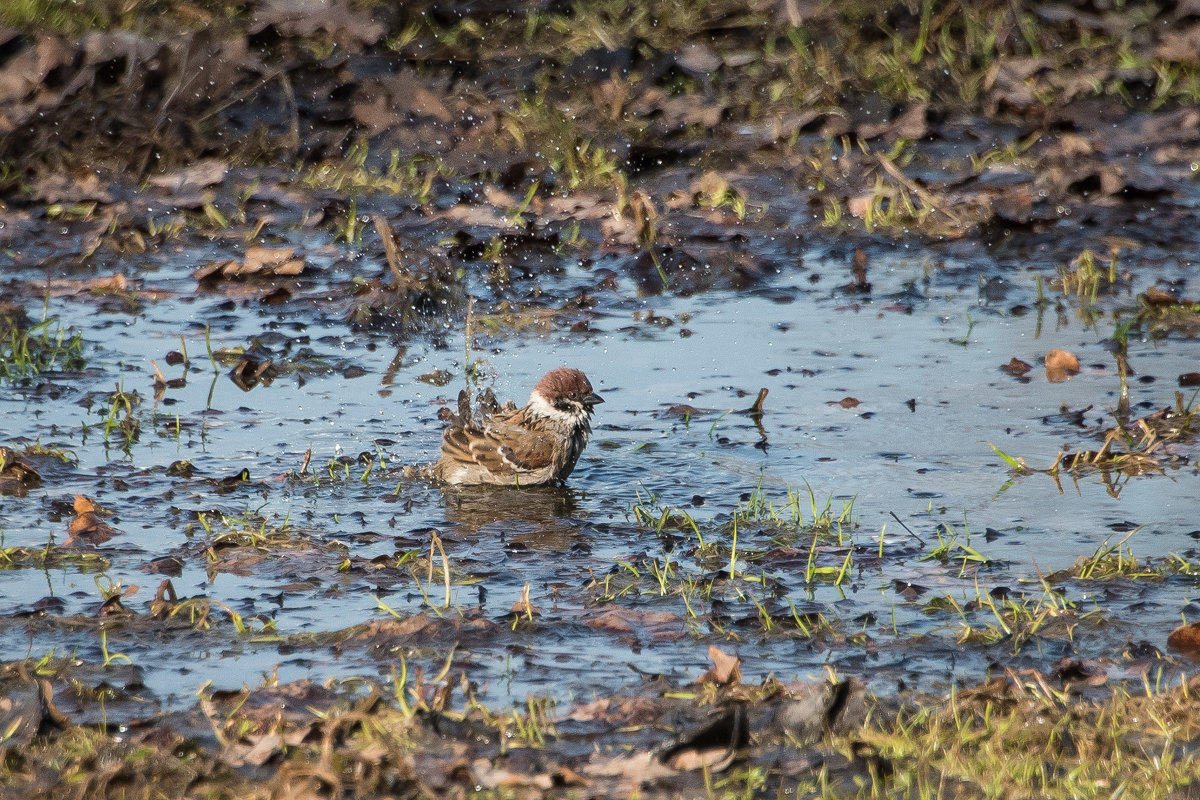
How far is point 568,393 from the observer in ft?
25.0

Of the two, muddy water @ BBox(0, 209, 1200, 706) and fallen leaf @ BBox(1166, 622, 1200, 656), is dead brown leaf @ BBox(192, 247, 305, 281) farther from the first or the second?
fallen leaf @ BBox(1166, 622, 1200, 656)

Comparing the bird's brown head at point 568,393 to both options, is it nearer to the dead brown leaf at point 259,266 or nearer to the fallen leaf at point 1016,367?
the fallen leaf at point 1016,367

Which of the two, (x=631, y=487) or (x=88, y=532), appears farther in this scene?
(x=631, y=487)

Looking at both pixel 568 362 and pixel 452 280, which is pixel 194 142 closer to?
pixel 452 280

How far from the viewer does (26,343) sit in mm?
9047

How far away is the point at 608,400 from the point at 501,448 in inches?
50.2

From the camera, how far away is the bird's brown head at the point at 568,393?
7.60 metres

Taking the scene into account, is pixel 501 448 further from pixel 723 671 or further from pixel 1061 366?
pixel 1061 366

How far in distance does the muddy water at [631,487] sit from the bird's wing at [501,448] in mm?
179

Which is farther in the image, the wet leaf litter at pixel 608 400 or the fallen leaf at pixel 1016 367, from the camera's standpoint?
the fallen leaf at pixel 1016 367

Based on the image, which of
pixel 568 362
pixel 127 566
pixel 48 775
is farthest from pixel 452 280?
pixel 48 775

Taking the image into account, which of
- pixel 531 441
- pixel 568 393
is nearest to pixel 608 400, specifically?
pixel 568 393

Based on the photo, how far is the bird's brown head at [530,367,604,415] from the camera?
7.60 m

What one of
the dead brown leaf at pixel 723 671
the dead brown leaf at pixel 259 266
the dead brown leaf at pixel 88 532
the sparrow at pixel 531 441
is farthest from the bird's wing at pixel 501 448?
the dead brown leaf at pixel 259 266
